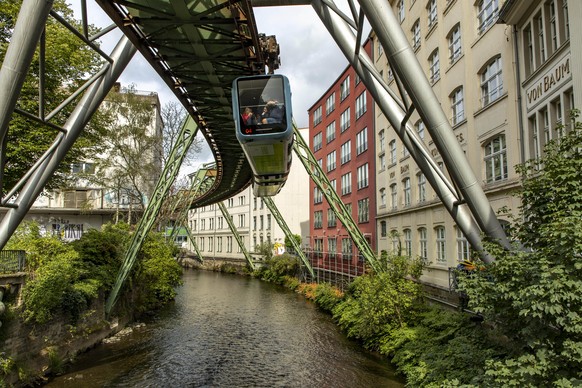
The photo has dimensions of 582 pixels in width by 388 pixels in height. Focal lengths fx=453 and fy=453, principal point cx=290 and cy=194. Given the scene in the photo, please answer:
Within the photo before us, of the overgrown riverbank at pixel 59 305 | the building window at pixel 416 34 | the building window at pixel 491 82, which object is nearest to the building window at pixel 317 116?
the building window at pixel 416 34

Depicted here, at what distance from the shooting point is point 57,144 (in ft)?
39.2

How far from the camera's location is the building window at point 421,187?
24000 millimetres

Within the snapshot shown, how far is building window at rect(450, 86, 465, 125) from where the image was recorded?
19767 mm

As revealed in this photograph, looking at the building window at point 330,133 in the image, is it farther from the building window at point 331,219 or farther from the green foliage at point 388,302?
the green foliage at point 388,302

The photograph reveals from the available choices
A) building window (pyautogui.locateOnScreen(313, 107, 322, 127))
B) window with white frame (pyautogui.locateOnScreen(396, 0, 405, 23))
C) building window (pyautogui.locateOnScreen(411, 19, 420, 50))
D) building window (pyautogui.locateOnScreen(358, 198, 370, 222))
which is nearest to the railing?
building window (pyautogui.locateOnScreen(411, 19, 420, 50))

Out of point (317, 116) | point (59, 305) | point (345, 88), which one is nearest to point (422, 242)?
point (59, 305)

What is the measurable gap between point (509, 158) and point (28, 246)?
16.3 meters

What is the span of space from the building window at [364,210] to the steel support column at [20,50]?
26.8 metres

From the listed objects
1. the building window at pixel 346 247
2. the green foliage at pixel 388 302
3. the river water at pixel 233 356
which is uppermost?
the building window at pixel 346 247

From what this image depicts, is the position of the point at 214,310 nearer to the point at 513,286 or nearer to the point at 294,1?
the point at 294,1

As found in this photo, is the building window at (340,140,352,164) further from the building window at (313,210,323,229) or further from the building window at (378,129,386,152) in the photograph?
the building window at (313,210,323,229)

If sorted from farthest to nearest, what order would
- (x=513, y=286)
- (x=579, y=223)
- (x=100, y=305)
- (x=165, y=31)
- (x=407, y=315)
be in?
(x=100, y=305)
(x=407, y=315)
(x=165, y=31)
(x=513, y=286)
(x=579, y=223)

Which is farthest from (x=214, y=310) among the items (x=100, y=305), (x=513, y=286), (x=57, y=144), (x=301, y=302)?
(x=513, y=286)

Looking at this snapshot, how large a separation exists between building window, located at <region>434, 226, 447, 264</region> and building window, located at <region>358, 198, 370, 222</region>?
11.4m
